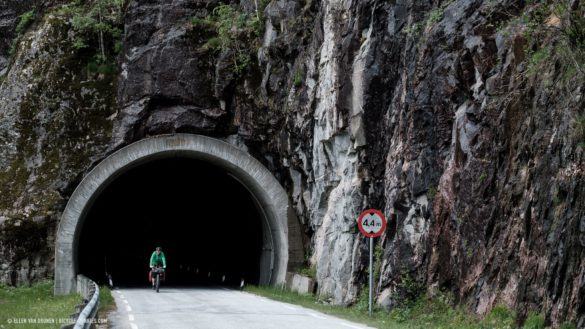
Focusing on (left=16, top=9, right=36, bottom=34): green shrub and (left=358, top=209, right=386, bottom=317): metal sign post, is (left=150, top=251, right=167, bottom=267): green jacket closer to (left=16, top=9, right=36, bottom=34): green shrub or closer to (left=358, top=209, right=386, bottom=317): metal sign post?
(left=358, top=209, right=386, bottom=317): metal sign post

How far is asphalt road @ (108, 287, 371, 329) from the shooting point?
41.5 feet

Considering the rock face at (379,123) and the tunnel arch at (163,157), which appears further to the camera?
the tunnel arch at (163,157)

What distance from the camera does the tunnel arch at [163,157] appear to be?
84.8 feet

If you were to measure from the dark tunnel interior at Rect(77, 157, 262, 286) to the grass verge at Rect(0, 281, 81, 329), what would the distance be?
4267mm

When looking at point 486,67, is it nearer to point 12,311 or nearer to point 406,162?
point 406,162

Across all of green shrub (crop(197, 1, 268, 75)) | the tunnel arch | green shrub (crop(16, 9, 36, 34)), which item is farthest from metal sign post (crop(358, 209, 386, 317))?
green shrub (crop(16, 9, 36, 34))

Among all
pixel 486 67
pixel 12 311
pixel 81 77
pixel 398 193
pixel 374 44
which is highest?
pixel 81 77

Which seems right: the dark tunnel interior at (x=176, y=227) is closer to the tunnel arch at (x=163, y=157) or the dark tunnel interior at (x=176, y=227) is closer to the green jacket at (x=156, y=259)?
the tunnel arch at (x=163, y=157)

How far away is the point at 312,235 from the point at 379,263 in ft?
25.4

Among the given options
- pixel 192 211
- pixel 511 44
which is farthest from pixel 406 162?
pixel 192 211

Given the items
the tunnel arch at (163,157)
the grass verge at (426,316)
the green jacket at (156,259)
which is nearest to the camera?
the grass verge at (426,316)

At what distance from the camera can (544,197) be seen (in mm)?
11125

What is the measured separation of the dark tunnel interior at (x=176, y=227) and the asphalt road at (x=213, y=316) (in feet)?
39.1

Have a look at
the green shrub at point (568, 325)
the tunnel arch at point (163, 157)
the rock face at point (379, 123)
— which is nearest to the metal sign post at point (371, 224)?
the rock face at point (379, 123)
